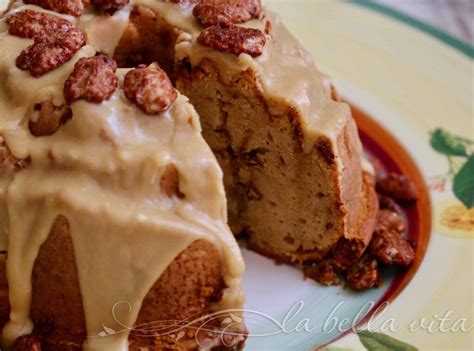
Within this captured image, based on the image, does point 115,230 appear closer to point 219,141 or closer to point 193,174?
point 193,174

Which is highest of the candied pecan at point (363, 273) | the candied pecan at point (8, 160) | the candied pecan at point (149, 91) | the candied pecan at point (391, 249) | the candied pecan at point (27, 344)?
the candied pecan at point (149, 91)

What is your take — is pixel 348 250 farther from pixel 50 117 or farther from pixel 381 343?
pixel 50 117

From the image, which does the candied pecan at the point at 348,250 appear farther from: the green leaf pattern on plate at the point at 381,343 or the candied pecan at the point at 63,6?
the candied pecan at the point at 63,6

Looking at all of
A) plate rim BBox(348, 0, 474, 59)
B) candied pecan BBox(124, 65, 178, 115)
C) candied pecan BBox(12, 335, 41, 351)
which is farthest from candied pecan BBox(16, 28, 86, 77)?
plate rim BBox(348, 0, 474, 59)

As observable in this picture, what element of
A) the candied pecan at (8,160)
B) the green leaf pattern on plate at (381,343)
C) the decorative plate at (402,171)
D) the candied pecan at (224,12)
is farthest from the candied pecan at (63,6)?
the green leaf pattern on plate at (381,343)

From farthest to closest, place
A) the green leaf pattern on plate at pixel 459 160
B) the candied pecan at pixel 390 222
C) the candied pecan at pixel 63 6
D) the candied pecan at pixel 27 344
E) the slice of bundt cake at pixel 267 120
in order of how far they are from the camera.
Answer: the green leaf pattern on plate at pixel 459 160
the candied pecan at pixel 390 222
the candied pecan at pixel 63 6
the slice of bundt cake at pixel 267 120
the candied pecan at pixel 27 344

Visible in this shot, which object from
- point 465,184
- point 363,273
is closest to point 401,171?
point 465,184
